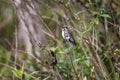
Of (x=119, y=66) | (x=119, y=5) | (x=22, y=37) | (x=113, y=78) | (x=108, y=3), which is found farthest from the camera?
(x=22, y=37)

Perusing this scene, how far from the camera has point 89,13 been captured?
2.19 meters

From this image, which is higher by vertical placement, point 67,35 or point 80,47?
point 67,35

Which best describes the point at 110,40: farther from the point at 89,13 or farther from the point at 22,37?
the point at 22,37

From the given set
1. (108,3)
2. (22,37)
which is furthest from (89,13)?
(22,37)

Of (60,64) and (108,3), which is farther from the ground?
(108,3)

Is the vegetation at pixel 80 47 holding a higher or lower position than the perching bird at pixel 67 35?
lower

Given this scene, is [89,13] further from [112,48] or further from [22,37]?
[22,37]

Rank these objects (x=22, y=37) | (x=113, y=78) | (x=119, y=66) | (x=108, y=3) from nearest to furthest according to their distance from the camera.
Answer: (x=119, y=66) → (x=113, y=78) → (x=108, y=3) → (x=22, y=37)

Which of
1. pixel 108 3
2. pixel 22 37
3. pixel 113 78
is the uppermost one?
pixel 108 3

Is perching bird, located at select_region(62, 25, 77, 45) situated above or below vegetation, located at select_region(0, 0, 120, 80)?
above

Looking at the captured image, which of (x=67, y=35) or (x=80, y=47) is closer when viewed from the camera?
(x=67, y=35)

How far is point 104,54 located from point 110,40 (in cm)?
27

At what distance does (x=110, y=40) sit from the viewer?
2.28 meters

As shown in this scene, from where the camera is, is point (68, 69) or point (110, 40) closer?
point (68, 69)
